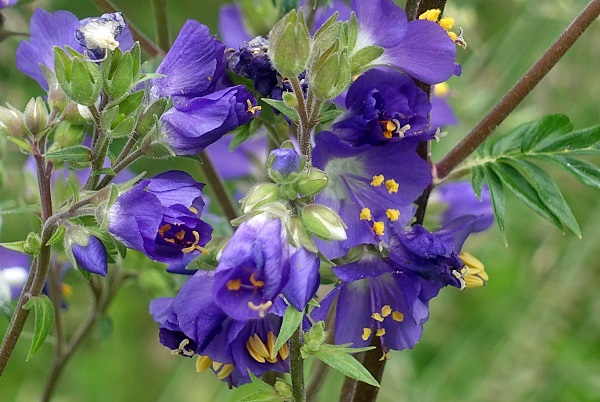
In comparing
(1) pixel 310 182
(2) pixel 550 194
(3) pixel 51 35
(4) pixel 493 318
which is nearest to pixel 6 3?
(3) pixel 51 35

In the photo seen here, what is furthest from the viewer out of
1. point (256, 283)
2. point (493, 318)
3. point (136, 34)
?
point (493, 318)

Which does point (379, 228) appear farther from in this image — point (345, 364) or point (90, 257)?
point (90, 257)

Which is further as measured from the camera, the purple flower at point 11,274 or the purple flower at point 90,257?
the purple flower at point 11,274

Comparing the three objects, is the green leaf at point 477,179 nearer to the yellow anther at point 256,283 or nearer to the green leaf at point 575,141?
the green leaf at point 575,141

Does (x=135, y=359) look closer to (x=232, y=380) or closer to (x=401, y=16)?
(x=232, y=380)

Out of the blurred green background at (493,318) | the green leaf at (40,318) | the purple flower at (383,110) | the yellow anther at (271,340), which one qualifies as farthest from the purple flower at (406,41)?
the blurred green background at (493,318)

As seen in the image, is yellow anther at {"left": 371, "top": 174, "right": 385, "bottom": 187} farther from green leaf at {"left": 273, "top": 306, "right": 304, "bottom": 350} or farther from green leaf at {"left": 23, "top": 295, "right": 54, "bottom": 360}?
green leaf at {"left": 23, "top": 295, "right": 54, "bottom": 360}
